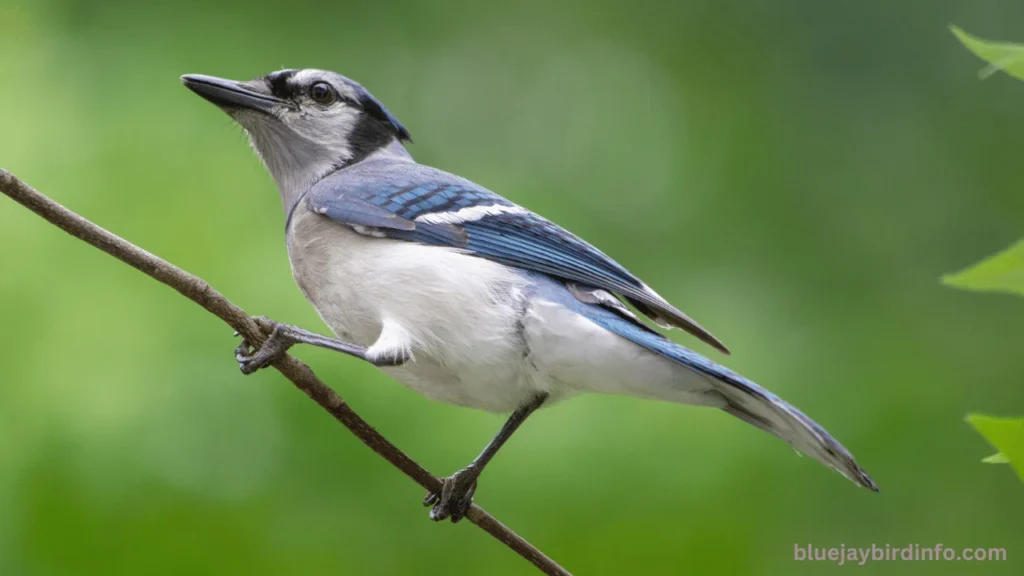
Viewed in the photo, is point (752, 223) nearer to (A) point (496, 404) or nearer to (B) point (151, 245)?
(A) point (496, 404)

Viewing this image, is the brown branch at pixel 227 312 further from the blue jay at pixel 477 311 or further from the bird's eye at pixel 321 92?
the bird's eye at pixel 321 92

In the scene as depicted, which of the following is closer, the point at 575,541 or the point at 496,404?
the point at 496,404

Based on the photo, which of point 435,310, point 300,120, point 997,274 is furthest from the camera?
point 300,120

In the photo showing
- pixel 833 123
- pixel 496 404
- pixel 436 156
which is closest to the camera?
pixel 496 404

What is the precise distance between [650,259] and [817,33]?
1.29 m

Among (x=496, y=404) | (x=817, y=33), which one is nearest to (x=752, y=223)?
(x=817, y=33)

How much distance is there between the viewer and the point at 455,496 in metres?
2.52

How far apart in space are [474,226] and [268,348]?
589mm

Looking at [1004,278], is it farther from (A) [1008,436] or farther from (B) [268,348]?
(B) [268,348]

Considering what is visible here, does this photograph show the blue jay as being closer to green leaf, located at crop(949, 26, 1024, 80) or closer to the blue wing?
the blue wing

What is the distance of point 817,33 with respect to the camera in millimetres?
4082

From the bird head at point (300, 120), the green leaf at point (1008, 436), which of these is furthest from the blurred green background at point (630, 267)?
the green leaf at point (1008, 436)

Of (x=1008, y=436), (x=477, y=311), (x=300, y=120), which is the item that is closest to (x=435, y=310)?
→ (x=477, y=311)

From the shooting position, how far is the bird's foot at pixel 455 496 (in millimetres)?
2510
